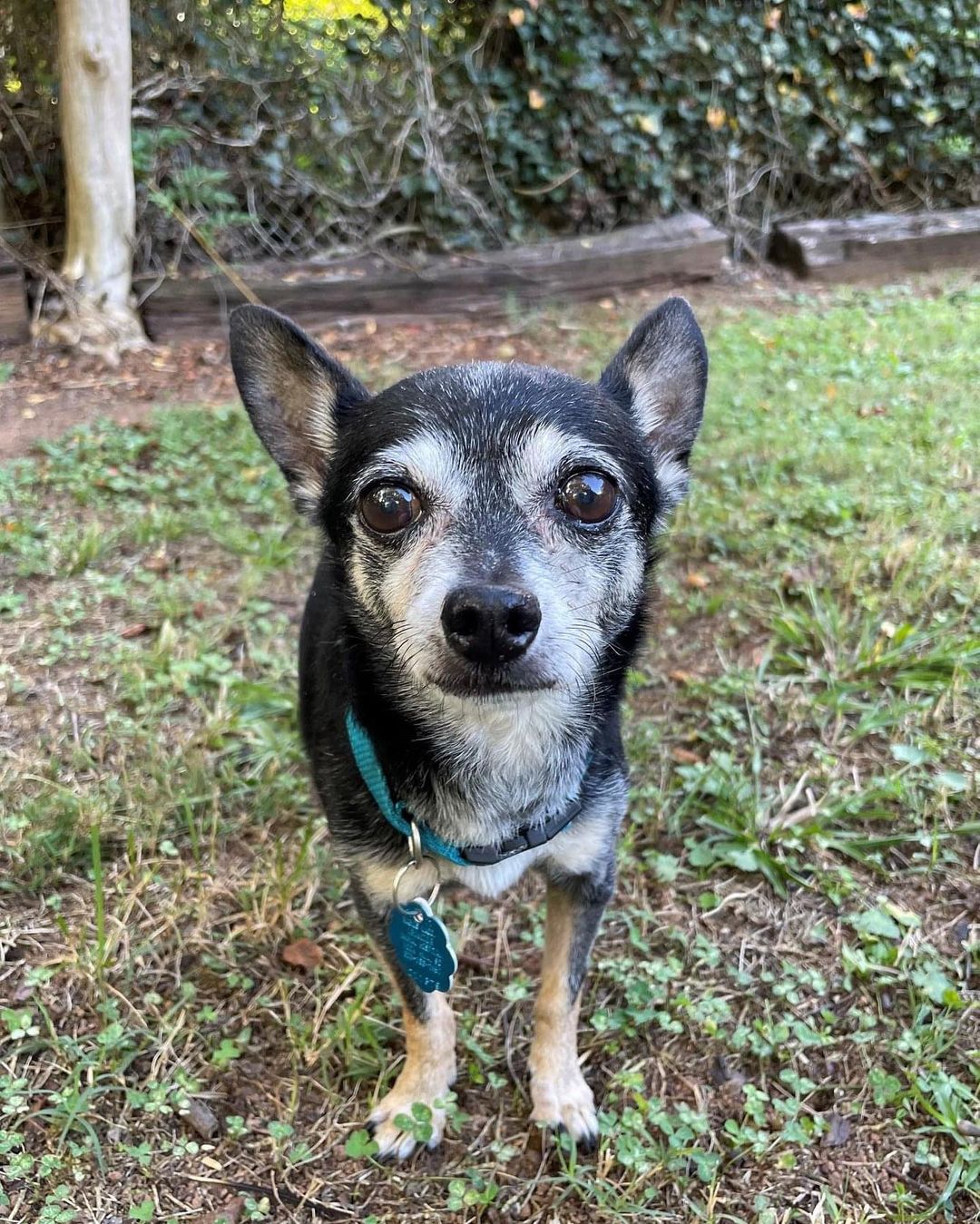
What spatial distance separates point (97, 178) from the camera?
223 inches

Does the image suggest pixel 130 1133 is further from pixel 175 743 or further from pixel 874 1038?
pixel 874 1038

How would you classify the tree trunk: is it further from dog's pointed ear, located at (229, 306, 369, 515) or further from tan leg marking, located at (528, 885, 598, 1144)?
tan leg marking, located at (528, 885, 598, 1144)

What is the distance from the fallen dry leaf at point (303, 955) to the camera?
250cm

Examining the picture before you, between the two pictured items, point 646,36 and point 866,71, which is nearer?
point 646,36

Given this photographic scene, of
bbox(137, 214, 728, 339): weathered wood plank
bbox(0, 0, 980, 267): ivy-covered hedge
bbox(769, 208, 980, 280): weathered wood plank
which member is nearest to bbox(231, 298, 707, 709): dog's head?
bbox(137, 214, 728, 339): weathered wood plank

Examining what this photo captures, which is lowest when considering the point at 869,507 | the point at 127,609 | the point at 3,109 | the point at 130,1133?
the point at 130,1133

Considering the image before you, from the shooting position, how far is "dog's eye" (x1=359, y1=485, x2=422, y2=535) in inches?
77.6

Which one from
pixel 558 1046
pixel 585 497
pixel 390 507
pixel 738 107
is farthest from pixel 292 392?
pixel 738 107

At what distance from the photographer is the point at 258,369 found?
7.00 ft

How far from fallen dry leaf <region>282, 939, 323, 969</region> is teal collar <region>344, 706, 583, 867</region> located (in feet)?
2.30

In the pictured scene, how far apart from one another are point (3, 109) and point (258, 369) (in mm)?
5485

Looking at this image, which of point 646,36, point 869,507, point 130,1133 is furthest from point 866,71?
point 130,1133

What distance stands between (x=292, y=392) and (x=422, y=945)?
140 centimetres

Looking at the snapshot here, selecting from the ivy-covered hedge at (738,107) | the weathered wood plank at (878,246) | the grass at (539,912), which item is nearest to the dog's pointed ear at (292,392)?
the grass at (539,912)
